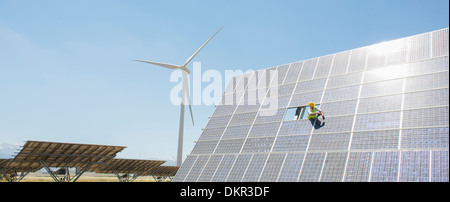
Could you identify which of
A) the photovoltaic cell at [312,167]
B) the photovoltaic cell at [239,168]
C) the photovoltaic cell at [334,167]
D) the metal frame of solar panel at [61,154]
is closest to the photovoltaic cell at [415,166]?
the photovoltaic cell at [334,167]

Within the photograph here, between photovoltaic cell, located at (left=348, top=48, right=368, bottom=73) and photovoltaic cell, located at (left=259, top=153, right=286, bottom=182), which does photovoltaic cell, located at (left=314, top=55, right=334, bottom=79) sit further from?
photovoltaic cell, located at (left=259, top=153, right=286, bottom=182)

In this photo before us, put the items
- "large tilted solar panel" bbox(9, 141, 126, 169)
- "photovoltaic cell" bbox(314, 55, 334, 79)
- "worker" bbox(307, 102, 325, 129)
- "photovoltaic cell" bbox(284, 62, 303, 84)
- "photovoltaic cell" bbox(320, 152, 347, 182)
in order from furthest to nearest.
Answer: "large tilted solar panel" bbox(9, 141, 126, 169)
"photovoltaic cell" bbox(284, 62, 303, 84)
"photovoltaic cell" bbox(314, 55, 334, 79)
"worker" bbox(307, 102, 325, 129)
"photovoltaic cell" bbox(320, 152, 347, 182)

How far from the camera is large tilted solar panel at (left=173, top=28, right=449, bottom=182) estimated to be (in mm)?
12492

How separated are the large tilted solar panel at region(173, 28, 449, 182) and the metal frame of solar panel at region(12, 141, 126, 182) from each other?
11.8m

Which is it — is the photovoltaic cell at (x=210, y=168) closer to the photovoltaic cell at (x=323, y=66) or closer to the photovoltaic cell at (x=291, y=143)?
the photovoltaic cell at (x=291, y=143)

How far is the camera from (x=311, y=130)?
52.7ft

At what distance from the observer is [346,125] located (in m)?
15.0

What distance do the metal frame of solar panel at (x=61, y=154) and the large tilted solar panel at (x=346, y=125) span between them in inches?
465

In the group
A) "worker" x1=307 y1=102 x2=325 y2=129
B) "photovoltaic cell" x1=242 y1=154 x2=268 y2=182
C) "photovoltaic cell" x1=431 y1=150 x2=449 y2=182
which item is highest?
"worker" x1=307 y1=102 x2=325 y2=129

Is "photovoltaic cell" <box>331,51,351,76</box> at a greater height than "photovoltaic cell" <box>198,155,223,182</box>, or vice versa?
"photovoltaic cell" <box>331,51,351,76</box>

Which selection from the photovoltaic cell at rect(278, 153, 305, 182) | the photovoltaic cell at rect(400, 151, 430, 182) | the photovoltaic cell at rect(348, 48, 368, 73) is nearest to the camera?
the photovoltaic cell at rect(400, 151, 430, 182)

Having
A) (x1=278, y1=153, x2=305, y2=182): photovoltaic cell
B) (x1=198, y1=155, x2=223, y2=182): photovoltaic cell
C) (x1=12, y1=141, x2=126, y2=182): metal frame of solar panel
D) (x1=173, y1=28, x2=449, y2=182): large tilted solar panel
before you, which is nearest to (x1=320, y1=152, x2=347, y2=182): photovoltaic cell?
(x1=173, y1=28, x2=449, y2=182): large tilted solar panel

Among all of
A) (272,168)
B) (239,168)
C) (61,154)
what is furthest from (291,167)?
(61,154)
